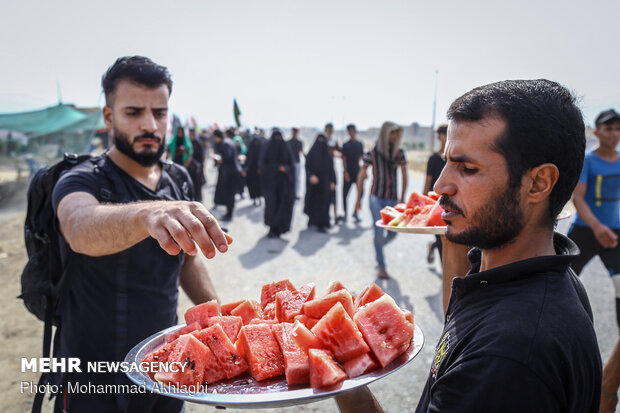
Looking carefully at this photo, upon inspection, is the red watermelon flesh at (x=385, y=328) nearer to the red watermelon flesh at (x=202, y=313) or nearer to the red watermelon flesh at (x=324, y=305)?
the red watermelon flesh at (x=324, y=305)

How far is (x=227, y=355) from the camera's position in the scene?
5.31ft

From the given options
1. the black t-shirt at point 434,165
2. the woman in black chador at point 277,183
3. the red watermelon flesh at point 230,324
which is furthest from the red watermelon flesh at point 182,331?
the woman in black chador at point 277,183

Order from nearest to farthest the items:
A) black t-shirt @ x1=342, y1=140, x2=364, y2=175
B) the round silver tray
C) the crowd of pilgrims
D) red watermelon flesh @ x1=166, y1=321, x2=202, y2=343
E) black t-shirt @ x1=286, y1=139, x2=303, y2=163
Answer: the round silver tray → red watermelon flesh @ x1=166, y1=321, x2=202, y2=343 → the crowd of pilgrims → black t-shirt @ x1=342, y1=140, x2=364, y2=175 → black t-shirt @ x1=286, y1=139, x2=303, y2=163

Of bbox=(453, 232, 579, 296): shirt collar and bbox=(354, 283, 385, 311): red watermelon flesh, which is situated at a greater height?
bbox=(453, 232, 579, 296): shirt collar

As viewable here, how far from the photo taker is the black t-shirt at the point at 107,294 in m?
2.37

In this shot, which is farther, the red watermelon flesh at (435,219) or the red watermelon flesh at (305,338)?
the red watermelon flesh at (435,219)

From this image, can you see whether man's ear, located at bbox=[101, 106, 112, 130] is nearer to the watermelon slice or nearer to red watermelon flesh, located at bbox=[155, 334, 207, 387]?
red watermelon flesh, located at bbox=[155, 334, 207, 387]

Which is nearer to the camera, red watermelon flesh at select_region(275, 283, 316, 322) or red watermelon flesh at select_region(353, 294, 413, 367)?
red watermelon flesh at select_region(353, 294, 413, 367)

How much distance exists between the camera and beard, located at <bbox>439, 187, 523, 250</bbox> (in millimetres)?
1385

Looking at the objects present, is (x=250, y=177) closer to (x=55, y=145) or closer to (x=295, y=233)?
(x=295, y=233)

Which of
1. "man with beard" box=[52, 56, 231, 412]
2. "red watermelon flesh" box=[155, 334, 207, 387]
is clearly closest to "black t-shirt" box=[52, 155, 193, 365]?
"man with beard" box=[52, 56, 231, 412]

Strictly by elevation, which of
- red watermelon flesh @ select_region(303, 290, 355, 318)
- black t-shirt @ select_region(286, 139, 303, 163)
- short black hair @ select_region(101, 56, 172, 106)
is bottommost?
black t-shirt @ select_region(286, 139, 303, 163)

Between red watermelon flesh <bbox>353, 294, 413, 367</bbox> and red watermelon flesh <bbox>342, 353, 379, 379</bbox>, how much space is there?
32 millimetres

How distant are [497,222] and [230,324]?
3.63ft
